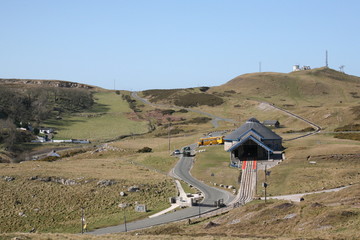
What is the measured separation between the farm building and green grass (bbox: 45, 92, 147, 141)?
52.5 metres

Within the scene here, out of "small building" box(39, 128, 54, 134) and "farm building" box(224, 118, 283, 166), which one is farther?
"small building" box(39, 128, 54, 134)

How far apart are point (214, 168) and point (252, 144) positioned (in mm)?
7707

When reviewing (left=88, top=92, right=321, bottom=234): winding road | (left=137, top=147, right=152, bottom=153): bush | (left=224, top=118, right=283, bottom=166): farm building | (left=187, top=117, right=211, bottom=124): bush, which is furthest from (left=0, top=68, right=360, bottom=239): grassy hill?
(left=224, top=118, right=283, bottom=166): farm building

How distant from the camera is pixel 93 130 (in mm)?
131125

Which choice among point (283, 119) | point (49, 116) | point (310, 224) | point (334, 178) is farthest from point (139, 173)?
Result: point (49, 116)

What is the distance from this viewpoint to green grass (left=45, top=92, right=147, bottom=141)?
403ft

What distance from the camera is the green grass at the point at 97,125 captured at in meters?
123

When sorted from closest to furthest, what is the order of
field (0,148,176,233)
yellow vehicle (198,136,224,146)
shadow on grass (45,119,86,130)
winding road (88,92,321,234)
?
winding road (88,92,321,234) < field (0,148,176,233) < yellow vehicle (198,136,224,146) < shadow on grass (45,119,86,130)

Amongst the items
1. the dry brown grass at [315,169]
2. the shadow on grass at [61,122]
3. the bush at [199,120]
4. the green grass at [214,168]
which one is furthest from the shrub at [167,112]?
the dry brown grass at [315,169]

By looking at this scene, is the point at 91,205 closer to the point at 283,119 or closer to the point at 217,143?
the point at 217,143

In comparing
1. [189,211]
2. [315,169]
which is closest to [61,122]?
[315,169]

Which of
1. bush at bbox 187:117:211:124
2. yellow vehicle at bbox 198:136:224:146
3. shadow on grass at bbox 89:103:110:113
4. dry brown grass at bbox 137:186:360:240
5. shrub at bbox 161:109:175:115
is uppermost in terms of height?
shadow on grass at bbox 89:103:110:113

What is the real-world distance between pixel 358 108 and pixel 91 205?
75273 millimetres

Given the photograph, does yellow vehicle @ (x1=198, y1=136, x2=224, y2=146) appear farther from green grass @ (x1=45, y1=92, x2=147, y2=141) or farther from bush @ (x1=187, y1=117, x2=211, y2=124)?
bush @ (x1=187, y1=117, x2=211, y2=124)
